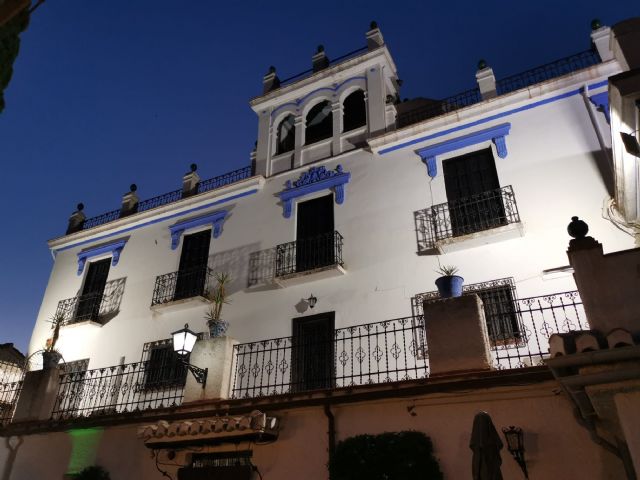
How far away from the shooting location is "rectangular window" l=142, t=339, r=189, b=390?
1261 cm

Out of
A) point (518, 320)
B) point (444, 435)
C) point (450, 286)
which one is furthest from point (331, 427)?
point (518, 320)

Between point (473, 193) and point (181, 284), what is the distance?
8.31 metres

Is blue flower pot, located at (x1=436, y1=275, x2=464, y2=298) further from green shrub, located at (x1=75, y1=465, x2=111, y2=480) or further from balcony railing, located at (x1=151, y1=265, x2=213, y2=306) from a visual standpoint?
balcony railing, located at (x1=151, y1=265, x2=213, y2=306)

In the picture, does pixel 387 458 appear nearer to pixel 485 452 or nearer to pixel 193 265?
pixel 485 452

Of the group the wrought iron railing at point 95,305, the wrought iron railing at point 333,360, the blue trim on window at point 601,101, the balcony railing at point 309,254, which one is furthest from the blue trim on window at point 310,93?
the wrought iron railing at point 333,360

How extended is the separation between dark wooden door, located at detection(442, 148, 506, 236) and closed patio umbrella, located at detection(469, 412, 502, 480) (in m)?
5.82

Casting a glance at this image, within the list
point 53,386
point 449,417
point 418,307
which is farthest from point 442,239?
point 53,386

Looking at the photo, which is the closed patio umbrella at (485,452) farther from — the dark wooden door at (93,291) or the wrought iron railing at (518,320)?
the dark wooden door at (93,291)

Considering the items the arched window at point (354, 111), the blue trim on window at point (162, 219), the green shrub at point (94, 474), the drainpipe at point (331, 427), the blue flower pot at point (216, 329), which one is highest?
the arched window at point (354, 111)

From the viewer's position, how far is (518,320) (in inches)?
374

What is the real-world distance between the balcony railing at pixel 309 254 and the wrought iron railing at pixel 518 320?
2.51m

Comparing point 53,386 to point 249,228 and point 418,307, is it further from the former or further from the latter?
point 418,307

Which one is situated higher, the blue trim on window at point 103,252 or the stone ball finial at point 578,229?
the blue trim on window at point 103,252

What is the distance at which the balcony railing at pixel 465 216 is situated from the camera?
10.9 meters
